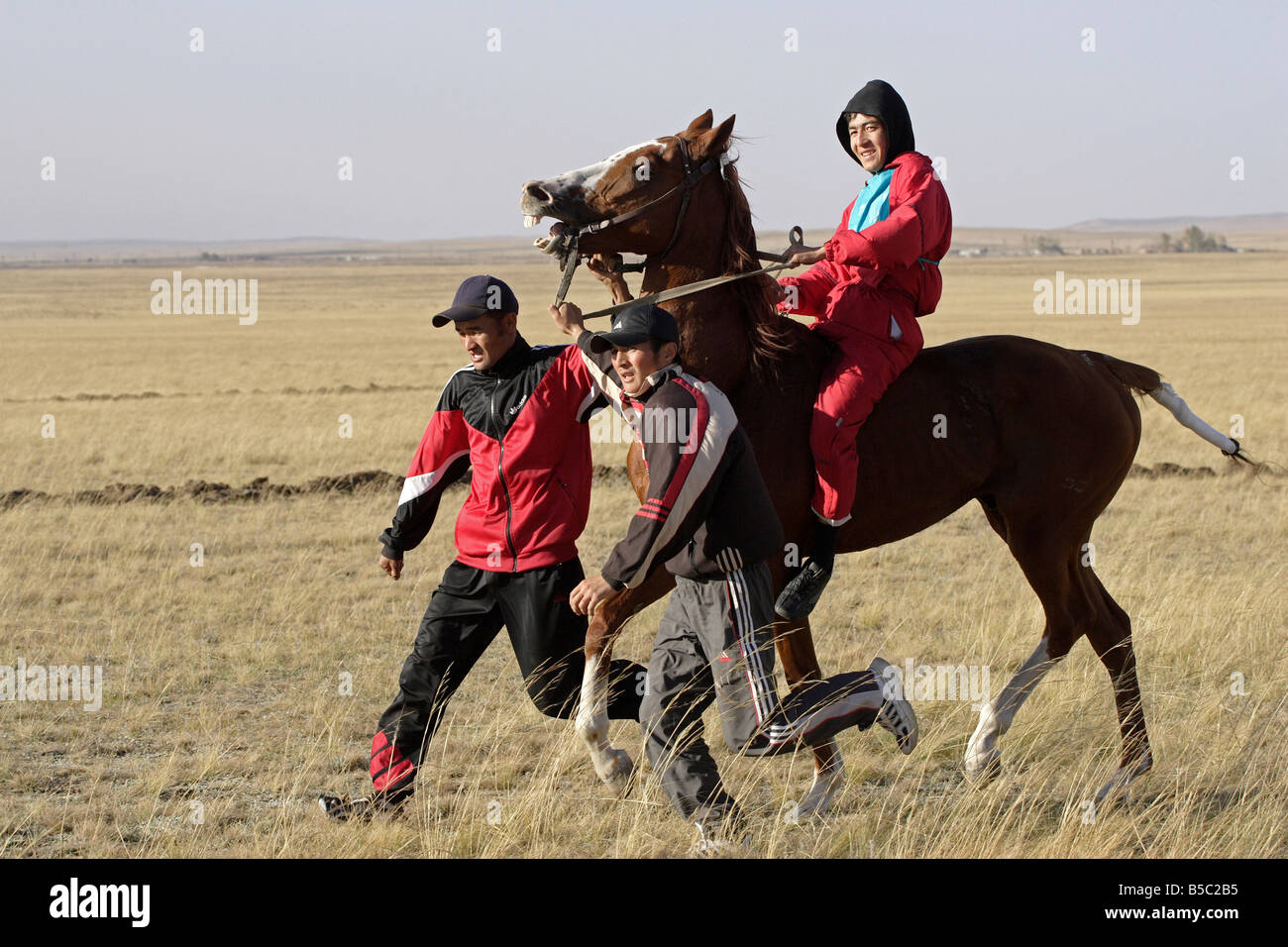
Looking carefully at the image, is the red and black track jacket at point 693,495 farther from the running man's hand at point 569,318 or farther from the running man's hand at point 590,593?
the running man's hand at point 569,318

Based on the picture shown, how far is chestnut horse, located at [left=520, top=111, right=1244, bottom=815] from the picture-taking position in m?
5.17

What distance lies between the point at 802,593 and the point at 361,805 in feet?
6.36

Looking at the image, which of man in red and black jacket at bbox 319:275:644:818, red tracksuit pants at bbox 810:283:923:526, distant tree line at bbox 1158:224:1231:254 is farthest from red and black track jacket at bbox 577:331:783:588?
distant tree line at bbox 1158:224:1231:254

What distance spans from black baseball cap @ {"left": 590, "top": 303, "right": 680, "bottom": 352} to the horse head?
100cm

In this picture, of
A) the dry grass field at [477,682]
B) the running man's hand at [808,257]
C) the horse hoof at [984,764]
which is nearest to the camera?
the dry grass field at [477,682]

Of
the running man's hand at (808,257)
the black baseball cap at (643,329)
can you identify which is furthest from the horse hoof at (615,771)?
the running man's hand at (808,257)

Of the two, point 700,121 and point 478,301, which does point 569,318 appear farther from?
point 700,121

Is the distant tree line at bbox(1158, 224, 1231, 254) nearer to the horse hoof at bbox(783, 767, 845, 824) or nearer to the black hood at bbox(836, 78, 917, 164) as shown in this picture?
the black hood at bbox(836, 78, 917, 164)

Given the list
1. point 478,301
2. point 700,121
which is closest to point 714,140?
point 700,121

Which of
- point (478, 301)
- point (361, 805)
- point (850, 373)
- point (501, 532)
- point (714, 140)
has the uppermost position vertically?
point (714, 140)

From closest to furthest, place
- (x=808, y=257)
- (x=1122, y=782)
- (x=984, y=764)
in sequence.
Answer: (x=1122, y=782) < (x=808, y=257) < (x=984, y=764)

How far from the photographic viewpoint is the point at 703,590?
14.1ft

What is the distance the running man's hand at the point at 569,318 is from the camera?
16.3 feet

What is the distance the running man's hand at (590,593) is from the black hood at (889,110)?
260 cm
